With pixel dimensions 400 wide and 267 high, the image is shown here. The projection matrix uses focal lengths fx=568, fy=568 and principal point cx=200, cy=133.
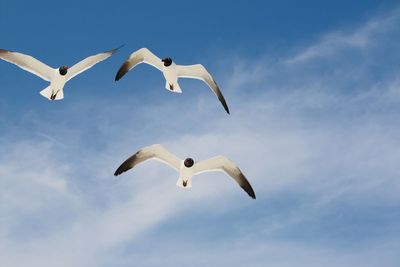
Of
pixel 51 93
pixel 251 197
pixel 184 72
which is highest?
pixel 184 72

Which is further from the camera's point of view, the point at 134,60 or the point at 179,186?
the point at 134,60

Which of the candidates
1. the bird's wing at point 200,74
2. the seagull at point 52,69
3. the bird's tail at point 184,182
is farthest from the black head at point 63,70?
the bird's tail at point 184,182

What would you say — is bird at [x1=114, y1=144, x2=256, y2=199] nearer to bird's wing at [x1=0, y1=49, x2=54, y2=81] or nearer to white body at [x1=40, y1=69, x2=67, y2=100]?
white body at [x1=40, y1=69, x2=67, y2=100]

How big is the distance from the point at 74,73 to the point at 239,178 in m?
6.04

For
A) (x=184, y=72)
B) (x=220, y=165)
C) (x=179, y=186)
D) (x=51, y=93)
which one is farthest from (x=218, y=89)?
(x=51, y=93)

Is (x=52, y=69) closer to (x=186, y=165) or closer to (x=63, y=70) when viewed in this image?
(x=63, y=70)

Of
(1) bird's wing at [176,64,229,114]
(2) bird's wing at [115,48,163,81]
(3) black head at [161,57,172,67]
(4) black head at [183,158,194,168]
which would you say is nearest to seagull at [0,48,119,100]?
(2) bird's wing at [115,48,163,81]

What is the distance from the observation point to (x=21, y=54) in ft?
56.3

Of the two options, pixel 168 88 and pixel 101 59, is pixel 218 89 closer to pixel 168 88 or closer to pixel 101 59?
pixel 168 88

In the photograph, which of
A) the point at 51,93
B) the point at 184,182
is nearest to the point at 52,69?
the point at 51,93

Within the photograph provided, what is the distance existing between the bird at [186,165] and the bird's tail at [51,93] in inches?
112

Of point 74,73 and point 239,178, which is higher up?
point 74,73

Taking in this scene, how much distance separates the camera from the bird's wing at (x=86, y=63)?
56.3 feet

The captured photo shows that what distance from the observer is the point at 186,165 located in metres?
16.9
